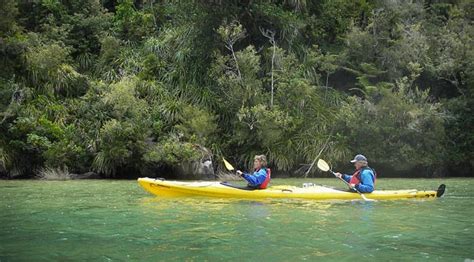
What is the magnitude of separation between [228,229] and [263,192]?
4.21m

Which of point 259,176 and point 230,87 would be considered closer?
point 259,176

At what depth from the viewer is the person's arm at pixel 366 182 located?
1180 centimetres

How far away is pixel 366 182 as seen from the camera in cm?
1188

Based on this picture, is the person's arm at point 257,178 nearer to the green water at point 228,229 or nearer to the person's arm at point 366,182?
the green water at point 228,229

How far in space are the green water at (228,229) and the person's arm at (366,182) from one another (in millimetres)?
356

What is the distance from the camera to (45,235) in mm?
7086

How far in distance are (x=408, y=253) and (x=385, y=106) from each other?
47.7 feet

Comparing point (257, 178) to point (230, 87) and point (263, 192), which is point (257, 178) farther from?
point (230, 87)

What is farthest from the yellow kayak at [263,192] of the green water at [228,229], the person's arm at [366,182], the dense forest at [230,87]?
the dense forest at [230,87]

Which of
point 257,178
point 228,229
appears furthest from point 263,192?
point 228,229

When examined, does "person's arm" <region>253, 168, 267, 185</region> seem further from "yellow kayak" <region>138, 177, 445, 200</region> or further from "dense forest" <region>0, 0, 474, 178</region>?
"dense forest" <region>0, 0, 474, 178</region>

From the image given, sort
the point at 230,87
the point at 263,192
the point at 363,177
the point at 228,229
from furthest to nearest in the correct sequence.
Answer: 1. the point at 230,87
2. the point at 363,177
3. the point at 263,192
4. the point at 228,229

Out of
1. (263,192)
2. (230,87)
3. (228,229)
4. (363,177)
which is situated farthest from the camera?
(230,87)

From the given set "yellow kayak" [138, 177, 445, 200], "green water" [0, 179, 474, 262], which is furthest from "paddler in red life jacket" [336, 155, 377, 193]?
"green water" [0, 179, 474, 262]
